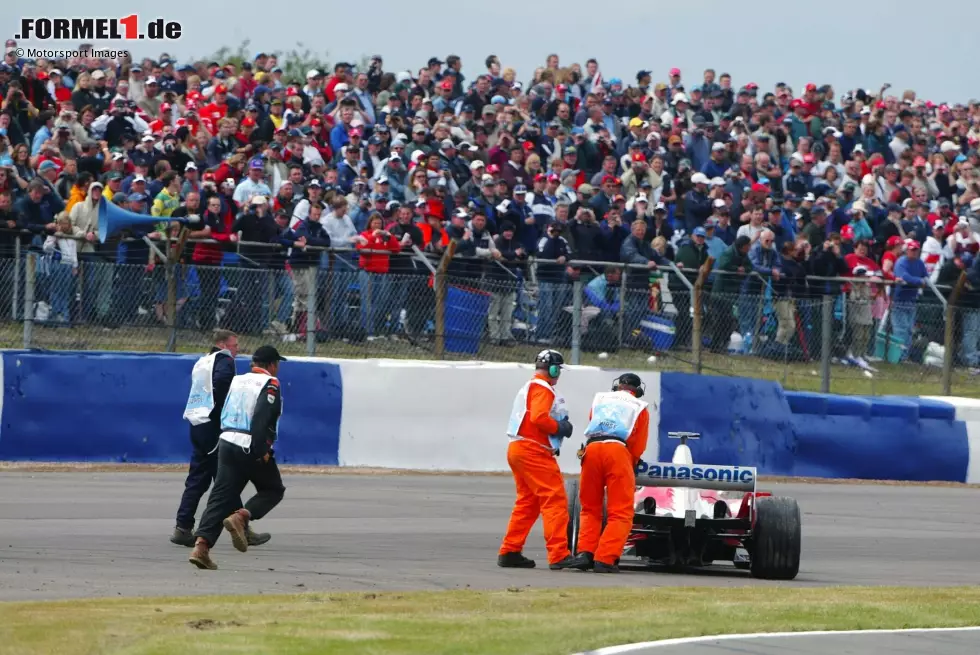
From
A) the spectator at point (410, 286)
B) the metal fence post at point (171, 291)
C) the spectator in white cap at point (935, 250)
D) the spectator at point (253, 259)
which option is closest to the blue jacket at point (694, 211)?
the spectator in white cap at point (935, 250)

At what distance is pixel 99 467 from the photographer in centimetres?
1730

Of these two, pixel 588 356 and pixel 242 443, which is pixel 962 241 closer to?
pixel 588 356

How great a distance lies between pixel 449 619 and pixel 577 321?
1069cm

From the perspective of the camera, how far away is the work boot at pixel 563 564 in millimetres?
11117

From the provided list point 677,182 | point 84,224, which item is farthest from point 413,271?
point 677,182

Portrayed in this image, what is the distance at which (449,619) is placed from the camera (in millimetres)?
8203

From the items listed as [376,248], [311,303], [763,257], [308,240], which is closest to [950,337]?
[763,257]

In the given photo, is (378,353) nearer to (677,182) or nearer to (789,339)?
(789,339)

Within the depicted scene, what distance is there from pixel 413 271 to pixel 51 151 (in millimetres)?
4185

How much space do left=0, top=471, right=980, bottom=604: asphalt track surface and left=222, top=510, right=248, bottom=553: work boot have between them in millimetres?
149

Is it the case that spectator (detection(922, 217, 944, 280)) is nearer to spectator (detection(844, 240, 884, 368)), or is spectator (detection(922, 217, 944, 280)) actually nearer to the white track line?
spectator (detection(844, 240, 884, 368))

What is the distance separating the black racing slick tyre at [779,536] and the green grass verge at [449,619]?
93cm

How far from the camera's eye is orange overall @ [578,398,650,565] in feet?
35.9

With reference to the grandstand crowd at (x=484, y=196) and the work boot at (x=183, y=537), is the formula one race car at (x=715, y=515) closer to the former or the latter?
the work boot at (x=183, y=537)
